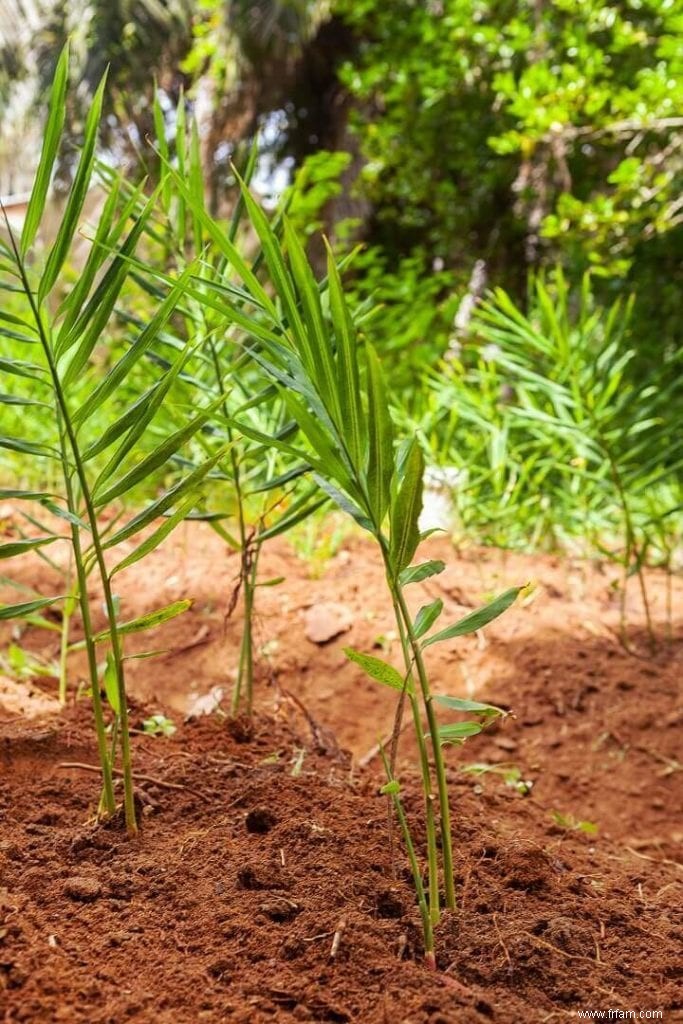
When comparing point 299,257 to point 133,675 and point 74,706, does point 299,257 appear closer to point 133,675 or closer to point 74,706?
point 74,706

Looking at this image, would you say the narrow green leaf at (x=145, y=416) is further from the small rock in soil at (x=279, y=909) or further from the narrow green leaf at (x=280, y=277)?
the small rock in soil at (x=279, y=909)

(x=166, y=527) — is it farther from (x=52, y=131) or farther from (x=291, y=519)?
(x=52, y=131)

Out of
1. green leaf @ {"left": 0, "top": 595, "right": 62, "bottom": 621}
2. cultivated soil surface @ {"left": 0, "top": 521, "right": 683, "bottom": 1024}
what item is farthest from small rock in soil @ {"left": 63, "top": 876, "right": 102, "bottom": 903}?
green leaf @ {"left": 0, "top": 595, "right": 62, "bottom": 621}

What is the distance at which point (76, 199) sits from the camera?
966mm

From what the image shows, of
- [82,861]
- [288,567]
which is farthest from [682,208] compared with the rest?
[82,861]

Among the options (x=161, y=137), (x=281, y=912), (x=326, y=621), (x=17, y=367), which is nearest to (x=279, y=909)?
(x=281, y=912)

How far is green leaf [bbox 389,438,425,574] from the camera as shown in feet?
2.72

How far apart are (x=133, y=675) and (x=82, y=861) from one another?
1.35 m

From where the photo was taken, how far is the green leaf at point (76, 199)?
936 millimetres

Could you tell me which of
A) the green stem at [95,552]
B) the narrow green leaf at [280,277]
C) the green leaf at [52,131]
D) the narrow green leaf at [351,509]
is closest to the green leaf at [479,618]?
the narrow green leaf at [351,509]

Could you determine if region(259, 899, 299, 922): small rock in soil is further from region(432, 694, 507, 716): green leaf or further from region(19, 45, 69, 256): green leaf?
region(19, 45, 69, 256): green leaf

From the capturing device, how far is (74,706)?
1572 millimetres

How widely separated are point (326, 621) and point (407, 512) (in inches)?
67.6

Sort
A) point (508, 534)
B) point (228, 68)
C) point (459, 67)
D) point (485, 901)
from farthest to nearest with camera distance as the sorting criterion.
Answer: point (228, 68) → point (459, 67) → point (508, 534) → point (485, 901)
